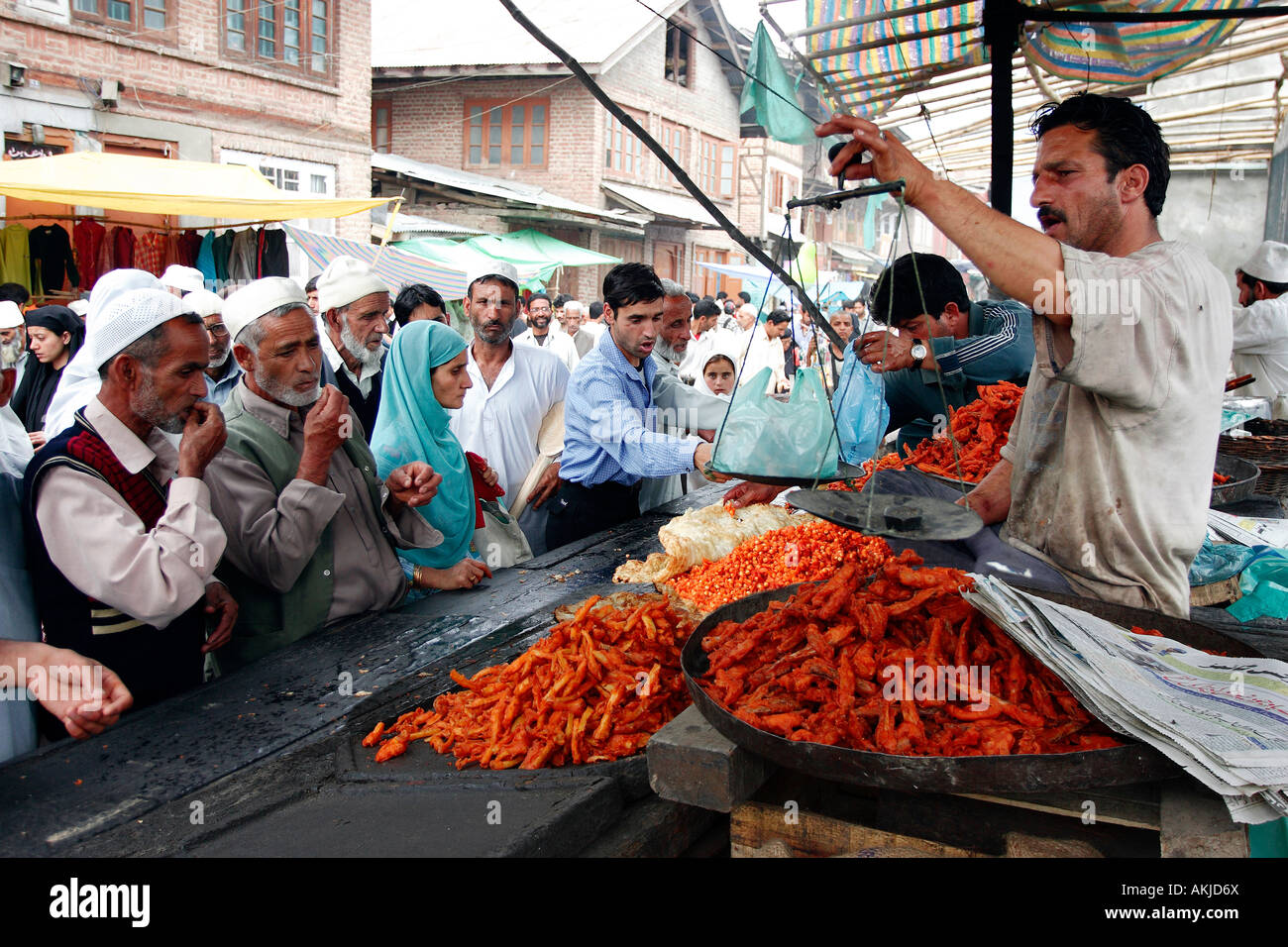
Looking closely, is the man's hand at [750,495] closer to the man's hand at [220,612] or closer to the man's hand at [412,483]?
the man's hand at [412,483]

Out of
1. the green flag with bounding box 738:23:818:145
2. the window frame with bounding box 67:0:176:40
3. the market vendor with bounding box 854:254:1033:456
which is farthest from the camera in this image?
the window frame with bounding box 67:0:176:40

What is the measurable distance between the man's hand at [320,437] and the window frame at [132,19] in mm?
10688

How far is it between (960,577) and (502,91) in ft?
68.8

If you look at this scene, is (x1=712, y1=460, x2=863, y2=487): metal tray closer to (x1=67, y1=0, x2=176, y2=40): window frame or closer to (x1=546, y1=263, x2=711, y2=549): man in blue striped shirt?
(x1=546, y1=263, x2=711, y2=549): man in blue striped shirt

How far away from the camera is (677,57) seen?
23516 mm

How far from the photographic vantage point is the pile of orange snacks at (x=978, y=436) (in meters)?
3.69

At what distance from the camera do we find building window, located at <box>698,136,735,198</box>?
81.8 ft

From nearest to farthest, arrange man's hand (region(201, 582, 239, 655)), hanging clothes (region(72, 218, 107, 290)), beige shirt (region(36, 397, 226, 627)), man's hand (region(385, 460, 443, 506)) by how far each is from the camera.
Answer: beige shirt (region(36, 397, 226, 627)) < man's hand (region(201, 582, 239, 655)) < man's hand (region(385, 460, 443, 506)) < hanging clothes (region(72, 218, 107, 290))

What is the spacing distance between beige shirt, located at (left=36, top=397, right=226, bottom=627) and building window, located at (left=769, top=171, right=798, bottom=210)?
27131 mm

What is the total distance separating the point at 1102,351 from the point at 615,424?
2.59 metres

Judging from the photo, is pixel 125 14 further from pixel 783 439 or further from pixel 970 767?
pixel 970 767

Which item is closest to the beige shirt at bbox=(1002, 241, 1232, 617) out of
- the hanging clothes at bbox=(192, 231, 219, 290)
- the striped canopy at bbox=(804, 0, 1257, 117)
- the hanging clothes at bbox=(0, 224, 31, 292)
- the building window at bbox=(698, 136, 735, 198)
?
the striped canopy at bbox=(804, 0, 1257, 117)

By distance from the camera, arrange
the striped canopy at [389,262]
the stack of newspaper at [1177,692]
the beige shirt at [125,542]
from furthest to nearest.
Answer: the striped canopy at [389,262] < the beige shirt at [125,542] < the stack of newspaper at [1177,692]

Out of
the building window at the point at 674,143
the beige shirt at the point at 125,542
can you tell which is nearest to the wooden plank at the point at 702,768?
the beige shirt at the point at 125,542
